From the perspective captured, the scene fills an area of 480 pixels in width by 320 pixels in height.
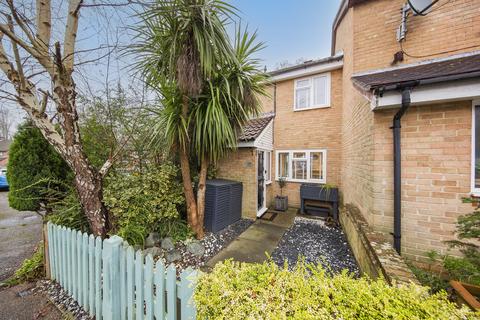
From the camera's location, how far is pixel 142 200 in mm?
3758

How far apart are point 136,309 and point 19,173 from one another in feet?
11.1

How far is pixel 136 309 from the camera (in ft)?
5.89

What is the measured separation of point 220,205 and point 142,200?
184 centimetres

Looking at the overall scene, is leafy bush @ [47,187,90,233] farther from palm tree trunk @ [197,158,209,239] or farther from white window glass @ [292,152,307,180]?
white window glass @ [292,152,307,180]

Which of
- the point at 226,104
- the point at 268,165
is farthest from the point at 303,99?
the point at 226,104

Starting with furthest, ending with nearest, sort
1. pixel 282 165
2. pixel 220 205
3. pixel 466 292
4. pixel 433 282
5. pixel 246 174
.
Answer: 1. pixel 282 165
2. pixel 246 174
3. pixel 220 205
4. pixel 433 282
5. pixel 466 292

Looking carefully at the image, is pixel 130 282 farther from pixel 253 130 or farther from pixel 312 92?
pixel 312 92

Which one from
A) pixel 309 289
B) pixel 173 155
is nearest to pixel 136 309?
pixel 309 289

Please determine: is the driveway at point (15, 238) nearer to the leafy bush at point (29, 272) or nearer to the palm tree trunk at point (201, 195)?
the leafy bush at point (29, 272)

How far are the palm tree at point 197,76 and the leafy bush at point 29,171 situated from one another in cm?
203

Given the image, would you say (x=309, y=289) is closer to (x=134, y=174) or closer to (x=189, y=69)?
(x=189, y=69)

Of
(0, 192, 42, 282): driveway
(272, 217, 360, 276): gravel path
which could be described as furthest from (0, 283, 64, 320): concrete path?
(272, 217, 360, 276): gravel path

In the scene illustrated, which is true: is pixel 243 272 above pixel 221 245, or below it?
above

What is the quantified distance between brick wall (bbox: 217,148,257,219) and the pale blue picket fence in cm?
376
